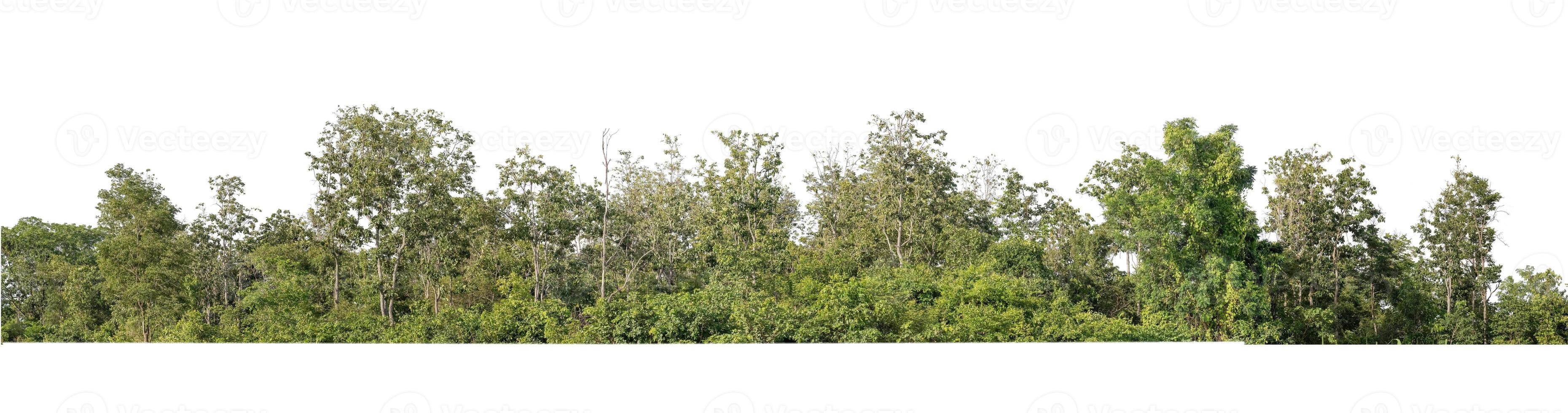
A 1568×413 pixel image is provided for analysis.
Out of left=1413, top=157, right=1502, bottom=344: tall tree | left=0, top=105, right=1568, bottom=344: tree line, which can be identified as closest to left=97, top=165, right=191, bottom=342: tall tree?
left=0, top=105, right=1568, bottom=344: tree line

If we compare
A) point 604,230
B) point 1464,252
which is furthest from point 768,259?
point 1464,252

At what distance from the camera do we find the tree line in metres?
18.5

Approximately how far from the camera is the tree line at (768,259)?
60.5ft

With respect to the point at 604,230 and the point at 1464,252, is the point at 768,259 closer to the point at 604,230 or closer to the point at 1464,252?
the point at 604,230

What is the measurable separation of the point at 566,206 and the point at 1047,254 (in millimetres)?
11768

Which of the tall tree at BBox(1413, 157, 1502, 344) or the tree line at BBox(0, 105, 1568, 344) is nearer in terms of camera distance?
the tree line at BBox(0, 105, 1568, 344)

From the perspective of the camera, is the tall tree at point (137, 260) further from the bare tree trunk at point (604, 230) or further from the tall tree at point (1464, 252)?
the tall tree at point (1464, 252)

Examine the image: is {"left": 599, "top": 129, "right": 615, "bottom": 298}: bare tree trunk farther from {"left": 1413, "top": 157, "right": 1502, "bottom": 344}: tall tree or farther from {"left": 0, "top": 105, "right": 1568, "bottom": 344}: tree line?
{"left": 1413, "top": 157, "right": 1502, "bottom": 344}: tall tree

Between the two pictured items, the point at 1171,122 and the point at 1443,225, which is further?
the point at 1443,225

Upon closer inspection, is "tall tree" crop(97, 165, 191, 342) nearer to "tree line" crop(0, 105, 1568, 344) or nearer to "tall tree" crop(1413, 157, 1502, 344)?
"tree line" crop(0, 105, 1568, 344)

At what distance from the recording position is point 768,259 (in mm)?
20469

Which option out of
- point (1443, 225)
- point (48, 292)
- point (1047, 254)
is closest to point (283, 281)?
point (48, 292)

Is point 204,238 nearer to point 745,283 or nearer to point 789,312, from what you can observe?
point 745,283

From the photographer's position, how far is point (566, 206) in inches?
843
